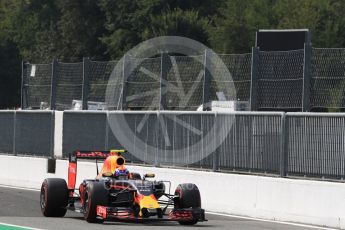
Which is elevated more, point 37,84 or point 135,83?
point 37,84

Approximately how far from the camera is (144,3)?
93750 millimetres

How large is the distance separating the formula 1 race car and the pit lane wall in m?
1.94

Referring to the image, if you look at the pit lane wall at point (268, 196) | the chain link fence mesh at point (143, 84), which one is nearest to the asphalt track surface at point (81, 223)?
the pit lane wall at point (268, 196)

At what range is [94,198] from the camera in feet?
56.3

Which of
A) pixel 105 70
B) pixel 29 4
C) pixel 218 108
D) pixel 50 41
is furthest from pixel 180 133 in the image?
pixel 29 4

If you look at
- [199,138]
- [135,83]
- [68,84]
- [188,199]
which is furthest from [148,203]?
[68,84]

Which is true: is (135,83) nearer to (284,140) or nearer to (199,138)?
(199,138)

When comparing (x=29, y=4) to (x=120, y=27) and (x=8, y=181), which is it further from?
(x=8, y=181)

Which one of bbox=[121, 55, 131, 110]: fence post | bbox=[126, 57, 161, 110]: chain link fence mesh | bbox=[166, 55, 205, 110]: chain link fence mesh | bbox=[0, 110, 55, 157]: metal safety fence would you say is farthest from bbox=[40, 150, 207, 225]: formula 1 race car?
bbox=[0, 110, 55, 157]: metal safety fence

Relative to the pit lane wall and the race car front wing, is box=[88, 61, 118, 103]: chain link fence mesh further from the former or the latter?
the race car front wing

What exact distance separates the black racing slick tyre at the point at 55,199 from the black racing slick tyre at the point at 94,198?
1077 millimetres

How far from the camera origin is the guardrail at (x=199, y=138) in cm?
1930

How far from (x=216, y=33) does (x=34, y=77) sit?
5532 cm

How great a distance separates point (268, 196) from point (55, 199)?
389cm
